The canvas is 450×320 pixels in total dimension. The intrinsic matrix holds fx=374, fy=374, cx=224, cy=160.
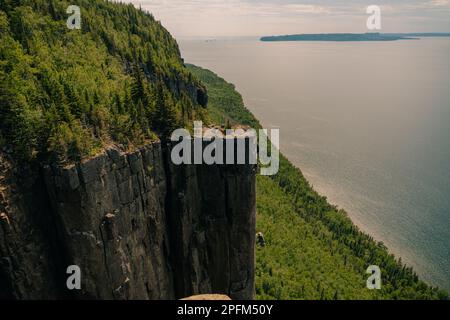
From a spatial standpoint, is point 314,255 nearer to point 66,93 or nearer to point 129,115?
point 129,115

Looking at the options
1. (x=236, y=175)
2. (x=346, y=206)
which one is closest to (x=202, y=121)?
(x=236, y=175)

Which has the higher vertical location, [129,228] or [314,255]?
[129,228]

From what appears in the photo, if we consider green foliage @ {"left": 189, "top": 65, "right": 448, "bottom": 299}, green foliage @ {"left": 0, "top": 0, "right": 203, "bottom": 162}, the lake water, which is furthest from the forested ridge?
the lake water

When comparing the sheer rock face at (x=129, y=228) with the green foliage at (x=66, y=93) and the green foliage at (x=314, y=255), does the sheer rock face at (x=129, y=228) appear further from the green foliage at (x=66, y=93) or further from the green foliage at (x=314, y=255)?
the green foliage at (x=314, y=255)
